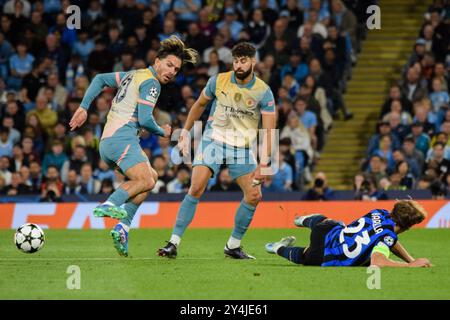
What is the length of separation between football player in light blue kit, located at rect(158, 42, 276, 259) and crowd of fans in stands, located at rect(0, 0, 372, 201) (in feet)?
23.7

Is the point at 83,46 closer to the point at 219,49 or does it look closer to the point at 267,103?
the point at 219,49

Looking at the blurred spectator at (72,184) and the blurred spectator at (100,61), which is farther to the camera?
the blurred spectator at (100,61)

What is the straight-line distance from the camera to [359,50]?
23203 mm

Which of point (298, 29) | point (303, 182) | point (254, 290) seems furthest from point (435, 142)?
point (254, 290)

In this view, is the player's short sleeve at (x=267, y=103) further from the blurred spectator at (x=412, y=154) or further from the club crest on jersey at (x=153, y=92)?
the blurred spectator at (x=412, y=154)

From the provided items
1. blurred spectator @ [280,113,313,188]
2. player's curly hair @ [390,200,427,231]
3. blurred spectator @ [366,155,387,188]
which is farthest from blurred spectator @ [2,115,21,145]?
player's curly hair @ [390,200,427,231]

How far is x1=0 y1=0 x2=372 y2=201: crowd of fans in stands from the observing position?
19.5 m

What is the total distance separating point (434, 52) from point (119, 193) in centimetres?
1200

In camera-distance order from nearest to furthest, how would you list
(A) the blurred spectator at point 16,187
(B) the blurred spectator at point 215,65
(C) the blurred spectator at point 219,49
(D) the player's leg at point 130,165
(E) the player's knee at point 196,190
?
(D) the player's leg at point 130,165 → (E) the player's knee at point 196,190 → (A) the blurred spectator at point 16,187 → (B) the blurred spectator at point 215,65 → (C) the blurred spectator at point 219,49

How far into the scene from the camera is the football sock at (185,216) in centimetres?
1134

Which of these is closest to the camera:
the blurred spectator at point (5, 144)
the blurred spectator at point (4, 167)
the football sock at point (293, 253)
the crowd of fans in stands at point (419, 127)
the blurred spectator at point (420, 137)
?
the football sock at point (293, 253)

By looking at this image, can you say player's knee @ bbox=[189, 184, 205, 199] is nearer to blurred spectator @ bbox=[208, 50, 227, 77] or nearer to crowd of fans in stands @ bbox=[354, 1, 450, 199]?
crowd of fans in stands @ bbox=[354, 1, 450, 199]

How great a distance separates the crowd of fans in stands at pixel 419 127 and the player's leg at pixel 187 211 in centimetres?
700

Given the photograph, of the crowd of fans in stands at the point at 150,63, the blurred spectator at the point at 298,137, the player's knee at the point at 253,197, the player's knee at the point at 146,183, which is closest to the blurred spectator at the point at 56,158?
the crowd of fans in stands at the point at 150,63
